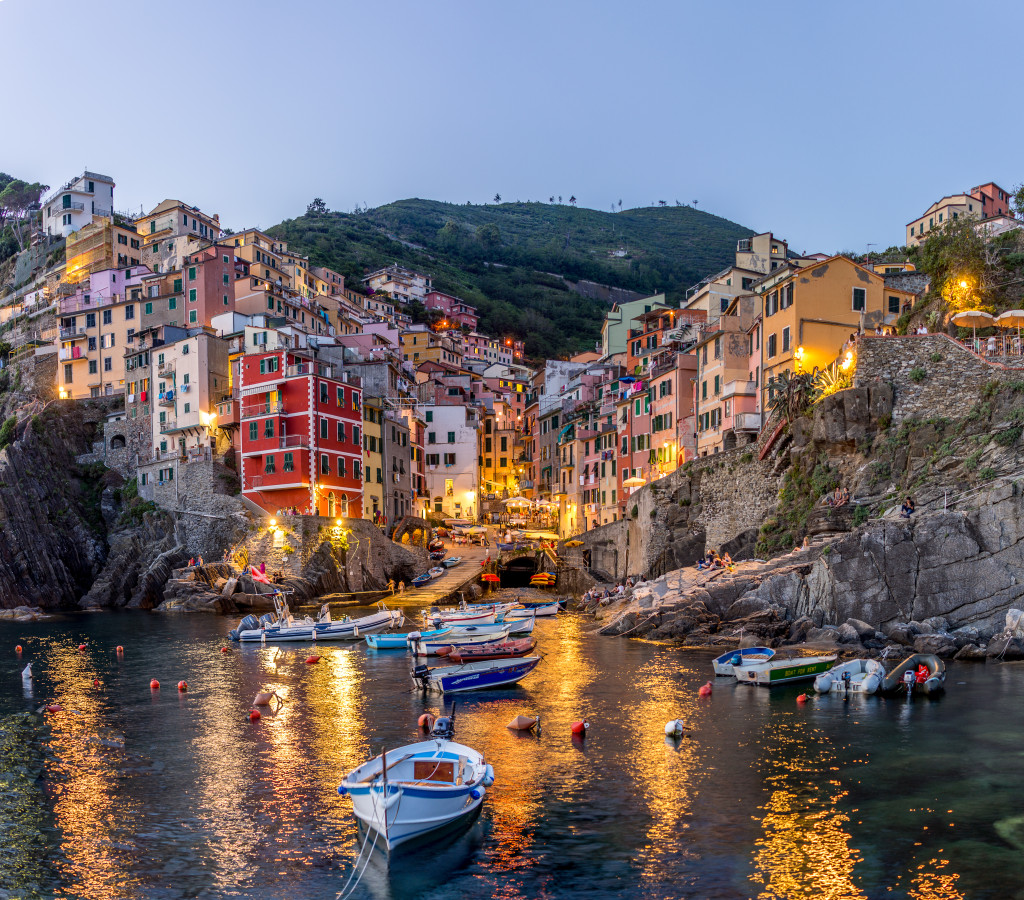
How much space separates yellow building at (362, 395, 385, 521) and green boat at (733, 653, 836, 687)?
160ft

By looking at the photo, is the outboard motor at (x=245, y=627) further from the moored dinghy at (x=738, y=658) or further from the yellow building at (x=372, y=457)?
the moored dinghy at (x=738, y=658)

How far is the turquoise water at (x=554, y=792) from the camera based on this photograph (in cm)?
1727

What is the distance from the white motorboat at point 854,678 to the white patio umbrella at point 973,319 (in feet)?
72.9

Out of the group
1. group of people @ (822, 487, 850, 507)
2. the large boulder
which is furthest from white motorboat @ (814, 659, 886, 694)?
group of people @ (822, 487, 850, 507)

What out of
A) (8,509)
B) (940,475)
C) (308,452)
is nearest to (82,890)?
(940,475)

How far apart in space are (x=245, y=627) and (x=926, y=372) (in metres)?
40.6

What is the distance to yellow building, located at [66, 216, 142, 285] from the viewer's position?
111688 mm

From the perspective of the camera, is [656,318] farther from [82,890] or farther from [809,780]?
[82,890]

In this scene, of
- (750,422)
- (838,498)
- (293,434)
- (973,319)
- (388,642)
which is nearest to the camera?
(838,498)

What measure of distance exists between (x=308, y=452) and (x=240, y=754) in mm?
45826

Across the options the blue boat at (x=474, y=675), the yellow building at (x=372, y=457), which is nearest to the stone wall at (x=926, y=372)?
the blue boat at (x=474, y=675)

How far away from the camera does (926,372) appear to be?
157 ft

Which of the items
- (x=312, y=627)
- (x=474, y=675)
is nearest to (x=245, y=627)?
(x=312, y=627)

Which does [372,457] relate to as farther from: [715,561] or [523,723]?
[523,723]
